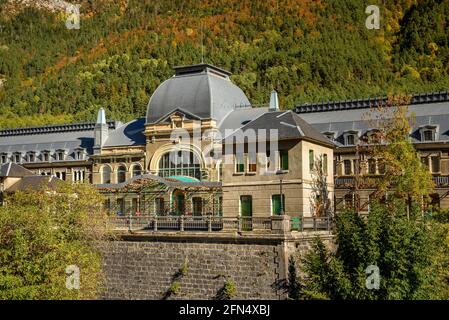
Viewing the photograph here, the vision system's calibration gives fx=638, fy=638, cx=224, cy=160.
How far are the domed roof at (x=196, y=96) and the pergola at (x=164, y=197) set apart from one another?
7630mm

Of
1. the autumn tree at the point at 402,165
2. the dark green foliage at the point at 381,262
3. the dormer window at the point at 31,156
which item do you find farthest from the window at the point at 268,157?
the dormer window at the point at 31,156

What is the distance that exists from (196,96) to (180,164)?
6360 mm

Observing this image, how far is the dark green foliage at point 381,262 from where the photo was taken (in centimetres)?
2811

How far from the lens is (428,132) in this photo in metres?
53.7

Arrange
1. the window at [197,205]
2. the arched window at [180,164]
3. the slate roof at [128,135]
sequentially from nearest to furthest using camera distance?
the window at [197,205] < the arched window at [180,164] < the slate roof at [128,135]

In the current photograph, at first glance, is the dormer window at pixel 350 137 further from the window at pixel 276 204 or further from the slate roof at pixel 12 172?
the slate roof at pixel 12 172

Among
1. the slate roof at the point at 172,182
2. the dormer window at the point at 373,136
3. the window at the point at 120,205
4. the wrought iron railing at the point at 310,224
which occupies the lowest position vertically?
the wrought iron railing at the point at 310,224

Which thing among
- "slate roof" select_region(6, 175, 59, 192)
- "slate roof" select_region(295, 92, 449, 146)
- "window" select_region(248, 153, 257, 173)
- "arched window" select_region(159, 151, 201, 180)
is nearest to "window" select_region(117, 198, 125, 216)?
"slate roof" select_region(6, 175, 59, 192)

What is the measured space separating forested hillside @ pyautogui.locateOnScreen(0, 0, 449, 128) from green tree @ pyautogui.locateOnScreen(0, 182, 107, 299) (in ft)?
189

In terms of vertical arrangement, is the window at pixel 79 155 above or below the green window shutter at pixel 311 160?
above

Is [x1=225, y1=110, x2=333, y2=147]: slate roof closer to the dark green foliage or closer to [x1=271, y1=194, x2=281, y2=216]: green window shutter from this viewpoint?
[x1=271, y1=194, x2=281, y2=216]: green window shutter

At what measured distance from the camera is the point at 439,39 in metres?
99.8

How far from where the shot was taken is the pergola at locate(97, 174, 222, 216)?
49.6 meters
